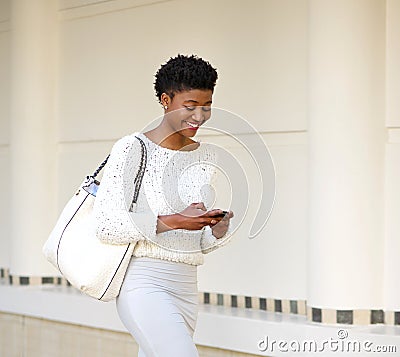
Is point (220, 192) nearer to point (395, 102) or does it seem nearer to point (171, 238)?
point (395, 102)

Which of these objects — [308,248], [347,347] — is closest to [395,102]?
[308,248]

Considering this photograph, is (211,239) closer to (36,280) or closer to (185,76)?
(185,76)

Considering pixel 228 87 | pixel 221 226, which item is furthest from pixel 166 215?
pixel 228 87

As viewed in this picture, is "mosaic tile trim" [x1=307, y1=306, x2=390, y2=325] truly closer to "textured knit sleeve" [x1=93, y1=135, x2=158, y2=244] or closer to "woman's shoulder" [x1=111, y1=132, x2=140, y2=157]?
"textured knit sleeve" [x1=93, y1=135, x2=158, y2=244]

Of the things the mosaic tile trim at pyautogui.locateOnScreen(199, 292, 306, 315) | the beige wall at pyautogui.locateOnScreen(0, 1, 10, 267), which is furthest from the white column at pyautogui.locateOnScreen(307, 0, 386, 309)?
the beige wall at pyautogui.locateOnScreen(0, 1, 10, 267)

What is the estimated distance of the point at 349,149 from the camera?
16.0ft

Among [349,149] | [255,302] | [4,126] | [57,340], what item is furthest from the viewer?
[4,126]

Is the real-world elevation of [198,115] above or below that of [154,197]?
above

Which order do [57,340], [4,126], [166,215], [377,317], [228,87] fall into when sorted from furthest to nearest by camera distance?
[4,126], [57,340], [228,87], [377,317], [166,215]

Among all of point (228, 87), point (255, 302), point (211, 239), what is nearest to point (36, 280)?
point (255, 302)

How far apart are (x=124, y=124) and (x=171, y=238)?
2.75 metres

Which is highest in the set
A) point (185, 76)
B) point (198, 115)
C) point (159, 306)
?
point (185, 76)

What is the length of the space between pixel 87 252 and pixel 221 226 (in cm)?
55

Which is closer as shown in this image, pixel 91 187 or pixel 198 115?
pixel 198 115
